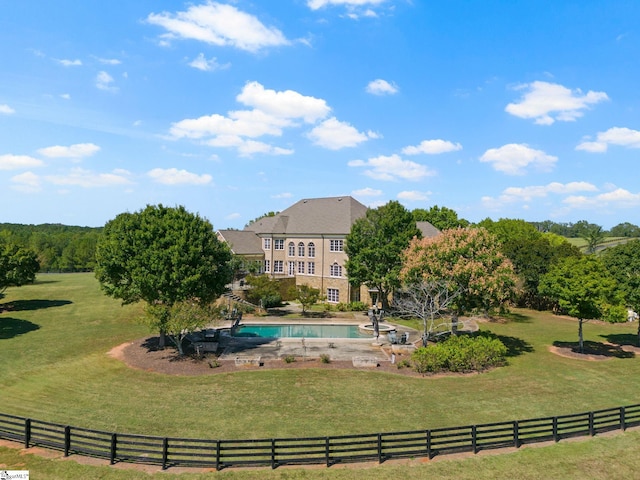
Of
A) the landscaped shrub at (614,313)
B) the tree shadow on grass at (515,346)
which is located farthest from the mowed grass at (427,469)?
the landscaped shrub at (614,313)

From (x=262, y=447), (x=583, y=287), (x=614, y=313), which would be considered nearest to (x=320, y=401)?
(x=262, y=447)

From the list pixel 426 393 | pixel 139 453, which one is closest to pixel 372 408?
pixel 426 393

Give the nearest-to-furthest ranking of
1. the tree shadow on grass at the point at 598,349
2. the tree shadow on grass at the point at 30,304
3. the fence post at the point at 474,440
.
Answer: the fence post at the point at 474,440 < the tree shadow on grass at the point at 598,349 < the tree shadow on grass at the point at 30,304

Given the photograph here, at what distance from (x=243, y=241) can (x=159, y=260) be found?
3159cm

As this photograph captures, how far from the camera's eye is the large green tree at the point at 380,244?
4359 centimetres

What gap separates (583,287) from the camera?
→ 2964cm

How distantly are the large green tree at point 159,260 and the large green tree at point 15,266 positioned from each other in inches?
748

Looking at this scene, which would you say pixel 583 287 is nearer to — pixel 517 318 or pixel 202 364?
pixel 517 318

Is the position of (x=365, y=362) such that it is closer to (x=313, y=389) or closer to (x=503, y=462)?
(x=313, y=389)

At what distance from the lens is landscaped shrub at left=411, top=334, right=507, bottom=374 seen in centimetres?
2756

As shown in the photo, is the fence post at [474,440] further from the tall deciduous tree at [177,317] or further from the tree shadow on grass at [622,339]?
the tree shadow on grass at [622,339]

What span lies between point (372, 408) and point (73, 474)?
13.9 metres

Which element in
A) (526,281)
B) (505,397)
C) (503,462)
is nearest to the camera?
(503,462)

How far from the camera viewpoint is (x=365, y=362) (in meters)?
28.7
